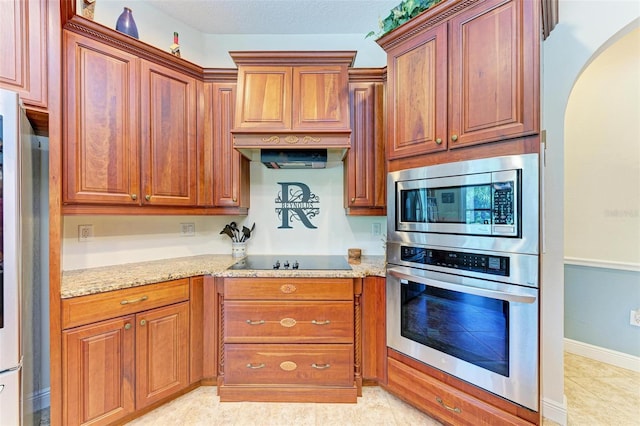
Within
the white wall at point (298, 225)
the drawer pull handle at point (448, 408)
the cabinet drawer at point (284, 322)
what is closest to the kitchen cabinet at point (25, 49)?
the white wall at point (298, 225)

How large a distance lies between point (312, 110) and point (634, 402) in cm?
302

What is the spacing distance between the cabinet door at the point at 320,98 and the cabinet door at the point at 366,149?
223 millimetres

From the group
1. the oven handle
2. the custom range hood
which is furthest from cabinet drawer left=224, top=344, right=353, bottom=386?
the custom range hood

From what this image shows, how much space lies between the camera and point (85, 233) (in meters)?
1.89

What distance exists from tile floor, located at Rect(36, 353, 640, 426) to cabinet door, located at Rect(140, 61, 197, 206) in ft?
4.59

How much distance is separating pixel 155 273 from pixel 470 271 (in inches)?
76.3

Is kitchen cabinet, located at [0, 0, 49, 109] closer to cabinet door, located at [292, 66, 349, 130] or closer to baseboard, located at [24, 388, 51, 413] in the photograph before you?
cabinet door, located at [292, 66, 349, 130]

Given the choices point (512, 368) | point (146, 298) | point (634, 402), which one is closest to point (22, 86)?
point (146, 298)

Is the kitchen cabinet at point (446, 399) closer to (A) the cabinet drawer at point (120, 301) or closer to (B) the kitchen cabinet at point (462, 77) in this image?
(B) the kitchen cabinet at point (462, 77)

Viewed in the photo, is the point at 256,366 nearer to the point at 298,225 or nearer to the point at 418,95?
the point at 298,225

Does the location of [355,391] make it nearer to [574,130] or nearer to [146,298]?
[146,298]

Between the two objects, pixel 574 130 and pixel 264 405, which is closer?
pixel 264 405

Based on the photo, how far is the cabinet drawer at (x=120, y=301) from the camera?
144cm

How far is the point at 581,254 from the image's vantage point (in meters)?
2.34
